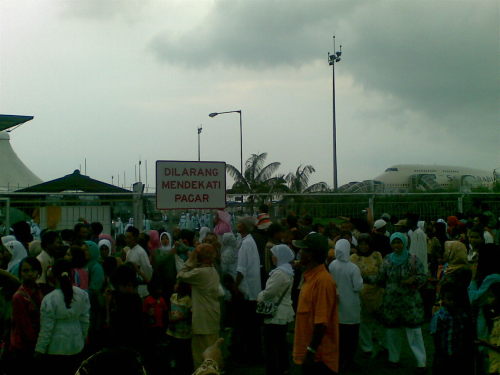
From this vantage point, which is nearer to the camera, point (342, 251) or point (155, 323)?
point (155, 323)

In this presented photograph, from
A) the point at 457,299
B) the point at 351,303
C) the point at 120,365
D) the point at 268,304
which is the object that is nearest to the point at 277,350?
the point at 268,304

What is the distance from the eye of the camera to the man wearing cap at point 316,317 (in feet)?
14.6

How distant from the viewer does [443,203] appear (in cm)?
1329

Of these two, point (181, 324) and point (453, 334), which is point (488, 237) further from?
point (181, 324)

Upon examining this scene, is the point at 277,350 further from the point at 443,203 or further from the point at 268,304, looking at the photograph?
the point at 443,203

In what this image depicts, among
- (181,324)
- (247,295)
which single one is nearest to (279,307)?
(181,324)

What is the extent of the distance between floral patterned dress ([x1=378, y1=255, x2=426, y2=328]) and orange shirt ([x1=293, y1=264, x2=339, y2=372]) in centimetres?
305

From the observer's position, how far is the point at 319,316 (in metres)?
4.46

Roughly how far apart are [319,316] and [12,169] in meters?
25.3

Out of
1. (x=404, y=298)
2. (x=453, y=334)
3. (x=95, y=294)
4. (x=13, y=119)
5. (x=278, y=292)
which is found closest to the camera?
(x=453, y=334)

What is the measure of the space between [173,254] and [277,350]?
6.97 feet

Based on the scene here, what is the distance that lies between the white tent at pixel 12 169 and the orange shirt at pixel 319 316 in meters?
23.1

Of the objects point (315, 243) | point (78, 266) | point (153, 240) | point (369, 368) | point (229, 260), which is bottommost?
point (369, 368)

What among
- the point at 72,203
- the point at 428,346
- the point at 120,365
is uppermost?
the point at 72,203
